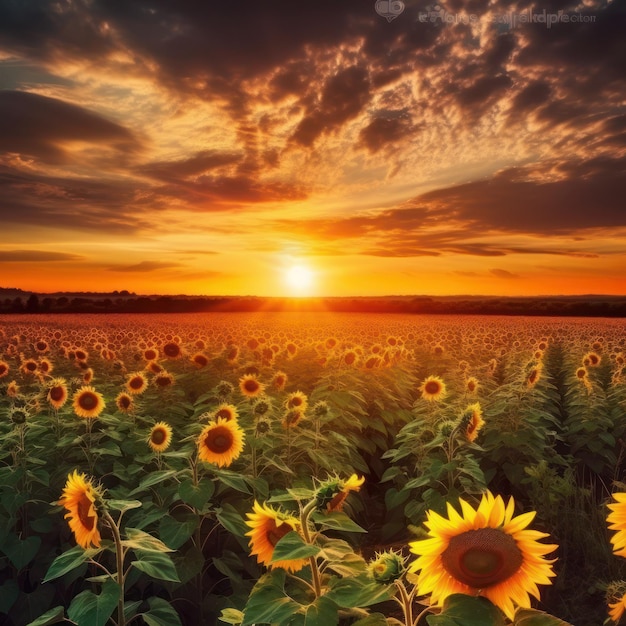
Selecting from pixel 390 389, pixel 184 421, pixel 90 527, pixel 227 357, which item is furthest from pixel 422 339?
pixel 90 527

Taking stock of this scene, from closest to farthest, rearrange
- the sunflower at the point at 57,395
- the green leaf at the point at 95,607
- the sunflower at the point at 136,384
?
1. the green leaf at the point at 95,607
2. the sunflower at the point at 57,395
3. the sunflower at the point at 136,384

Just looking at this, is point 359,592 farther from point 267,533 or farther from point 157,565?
point 157,565

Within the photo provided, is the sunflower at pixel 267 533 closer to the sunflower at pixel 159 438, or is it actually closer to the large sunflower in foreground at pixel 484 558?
the large sunflower in foreground at pixel 484 558

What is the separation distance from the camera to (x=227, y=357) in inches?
411

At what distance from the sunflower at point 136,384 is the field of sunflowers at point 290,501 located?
1.4 inches

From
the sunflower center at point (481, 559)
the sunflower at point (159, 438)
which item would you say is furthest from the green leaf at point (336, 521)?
the sunflower at point (159, 438)

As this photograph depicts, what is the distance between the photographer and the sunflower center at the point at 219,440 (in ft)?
15.3

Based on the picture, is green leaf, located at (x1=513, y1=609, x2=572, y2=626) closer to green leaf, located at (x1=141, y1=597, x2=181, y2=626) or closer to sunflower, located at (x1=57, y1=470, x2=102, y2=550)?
sunflower, located at (x1=57, y1=470, x2=102, y2=550)

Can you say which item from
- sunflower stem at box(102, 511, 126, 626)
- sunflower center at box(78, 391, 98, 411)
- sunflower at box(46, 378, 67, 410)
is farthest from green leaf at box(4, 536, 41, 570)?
sunflower stem at box(102, 511, 126, 626)

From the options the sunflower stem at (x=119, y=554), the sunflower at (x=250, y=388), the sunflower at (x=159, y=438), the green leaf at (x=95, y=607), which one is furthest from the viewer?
the sunflower at (x=250, y=388)

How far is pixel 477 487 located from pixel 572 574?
1225 mm

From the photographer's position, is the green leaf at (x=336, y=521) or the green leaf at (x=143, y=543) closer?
the green leaf at (x=336, y=521)

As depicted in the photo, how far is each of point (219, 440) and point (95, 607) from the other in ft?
6.07

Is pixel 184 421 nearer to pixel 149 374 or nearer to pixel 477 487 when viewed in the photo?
pixel 149 374
